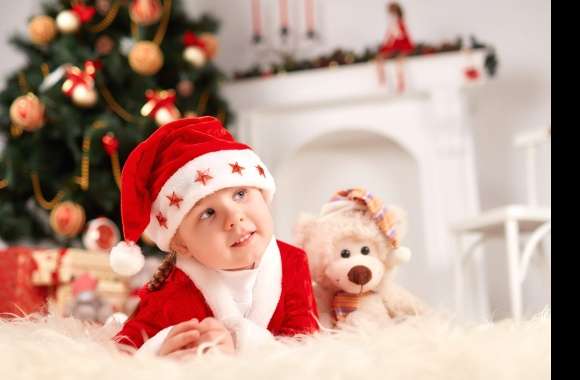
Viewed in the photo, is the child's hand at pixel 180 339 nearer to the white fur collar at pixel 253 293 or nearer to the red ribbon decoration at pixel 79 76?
the white fur collar at pixel 253 293

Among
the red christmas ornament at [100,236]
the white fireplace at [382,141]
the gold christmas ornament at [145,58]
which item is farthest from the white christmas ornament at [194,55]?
the red christmas ornament at [100,236]

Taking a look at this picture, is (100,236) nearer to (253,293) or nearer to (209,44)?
(209,44)

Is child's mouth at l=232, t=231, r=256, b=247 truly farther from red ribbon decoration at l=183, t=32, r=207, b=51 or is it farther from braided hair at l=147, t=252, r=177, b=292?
red ribbon decoration at l=183, t=32, r=207, b=51

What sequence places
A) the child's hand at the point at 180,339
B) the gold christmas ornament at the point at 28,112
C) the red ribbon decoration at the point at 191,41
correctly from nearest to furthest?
the child's hand at the point at 180,339 < the gold christmas ornament at the point at 28,112 < the red ribbon decoration at the point at 191,41

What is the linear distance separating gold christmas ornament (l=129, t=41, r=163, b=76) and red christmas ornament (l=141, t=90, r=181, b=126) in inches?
3.5

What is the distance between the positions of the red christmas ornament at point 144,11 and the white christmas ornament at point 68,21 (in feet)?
0.73

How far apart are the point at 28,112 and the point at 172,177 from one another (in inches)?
77.7

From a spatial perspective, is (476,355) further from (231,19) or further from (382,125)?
(231,19)

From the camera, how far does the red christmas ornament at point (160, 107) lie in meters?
2.29

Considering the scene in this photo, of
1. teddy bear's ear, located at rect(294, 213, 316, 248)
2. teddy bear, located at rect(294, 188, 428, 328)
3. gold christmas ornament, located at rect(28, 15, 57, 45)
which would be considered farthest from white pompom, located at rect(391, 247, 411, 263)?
gold christmas ornament, located at rect(28, 15, 57, 45)

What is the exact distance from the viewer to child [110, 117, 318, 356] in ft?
2.74

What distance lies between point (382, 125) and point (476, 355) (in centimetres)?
253
